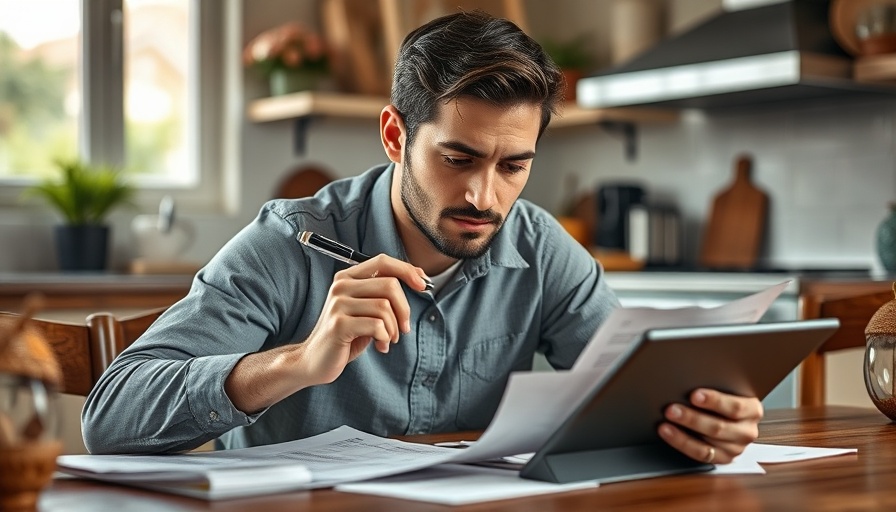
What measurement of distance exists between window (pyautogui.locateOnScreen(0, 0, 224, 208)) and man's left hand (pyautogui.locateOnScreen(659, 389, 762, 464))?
310cm

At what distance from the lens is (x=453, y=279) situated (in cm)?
179

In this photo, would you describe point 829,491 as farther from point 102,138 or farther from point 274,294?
point 102,138

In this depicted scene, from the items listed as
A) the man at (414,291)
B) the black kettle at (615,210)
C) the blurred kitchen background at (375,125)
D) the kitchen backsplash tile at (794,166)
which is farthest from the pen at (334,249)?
the black kettle at (615,210)

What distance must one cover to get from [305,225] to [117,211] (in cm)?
252

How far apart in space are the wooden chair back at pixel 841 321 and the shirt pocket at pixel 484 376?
497 mm

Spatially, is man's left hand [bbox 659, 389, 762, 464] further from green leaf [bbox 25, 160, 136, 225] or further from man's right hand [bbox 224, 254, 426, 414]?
green leaf [bbox 25, 160, 136, 225]

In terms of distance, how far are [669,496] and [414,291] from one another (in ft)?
2.48

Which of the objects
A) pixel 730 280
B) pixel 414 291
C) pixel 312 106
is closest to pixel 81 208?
pixel 312 106

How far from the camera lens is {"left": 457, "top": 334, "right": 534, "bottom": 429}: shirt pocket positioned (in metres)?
1.77

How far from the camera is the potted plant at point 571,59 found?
450cm

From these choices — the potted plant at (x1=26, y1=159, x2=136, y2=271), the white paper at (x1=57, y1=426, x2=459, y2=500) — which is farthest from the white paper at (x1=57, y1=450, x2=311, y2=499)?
the potted plant at (x1=26, y1=159, x2=136, y2=271)

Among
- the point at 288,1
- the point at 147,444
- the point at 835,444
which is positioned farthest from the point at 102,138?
the point at 835,444

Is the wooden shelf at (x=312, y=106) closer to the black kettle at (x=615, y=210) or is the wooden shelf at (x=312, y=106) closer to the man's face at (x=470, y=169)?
the black kettle at (x=615, y=210)

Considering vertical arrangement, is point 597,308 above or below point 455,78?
below
